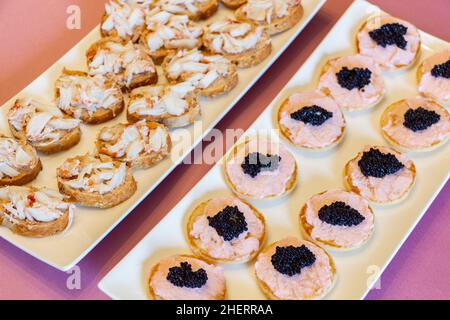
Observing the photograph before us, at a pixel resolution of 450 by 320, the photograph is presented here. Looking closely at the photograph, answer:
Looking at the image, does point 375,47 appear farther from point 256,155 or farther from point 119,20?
point 119,20

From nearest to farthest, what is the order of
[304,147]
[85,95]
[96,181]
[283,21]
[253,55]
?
[96,181], [304,147], [85,95], [253,55], [283,21]

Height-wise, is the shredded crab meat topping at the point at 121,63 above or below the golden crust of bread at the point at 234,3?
below

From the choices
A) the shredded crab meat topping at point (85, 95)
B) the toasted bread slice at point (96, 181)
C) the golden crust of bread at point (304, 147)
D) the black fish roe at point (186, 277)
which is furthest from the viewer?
the shredded crab meat topping at point (85, 95)

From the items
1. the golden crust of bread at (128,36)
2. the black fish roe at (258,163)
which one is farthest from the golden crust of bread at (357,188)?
the golden crust of bread at (128,36)

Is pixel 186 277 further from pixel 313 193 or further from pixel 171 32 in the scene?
pixel 171 32

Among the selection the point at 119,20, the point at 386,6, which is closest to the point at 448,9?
the point at 386,6

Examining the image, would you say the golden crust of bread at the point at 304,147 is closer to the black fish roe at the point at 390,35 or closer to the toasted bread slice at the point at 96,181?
the black fish roe at the point at 390,35

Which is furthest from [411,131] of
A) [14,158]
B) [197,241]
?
[14,158]
